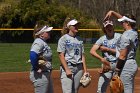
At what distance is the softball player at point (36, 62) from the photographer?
25.8 ft

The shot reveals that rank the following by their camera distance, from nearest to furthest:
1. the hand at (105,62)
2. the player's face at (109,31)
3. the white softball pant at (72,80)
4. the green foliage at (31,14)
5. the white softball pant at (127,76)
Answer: the white softball pant at (127,76) < the white softball pant at (72,80) < the hand at (105,62) < the player's face at (109,31) < the green foliage at (31,14)

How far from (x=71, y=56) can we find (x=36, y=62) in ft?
2.41

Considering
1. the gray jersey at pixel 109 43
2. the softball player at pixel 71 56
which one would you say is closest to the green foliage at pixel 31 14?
the gray jersey at pixel 109 43

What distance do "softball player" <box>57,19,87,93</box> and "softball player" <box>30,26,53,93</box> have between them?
0.93 ft

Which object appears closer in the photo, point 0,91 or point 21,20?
point 0,91

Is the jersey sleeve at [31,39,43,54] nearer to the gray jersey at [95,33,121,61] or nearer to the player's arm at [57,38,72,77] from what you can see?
the player's arm at [57,38,72,77]

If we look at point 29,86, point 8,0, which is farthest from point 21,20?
point 29,86

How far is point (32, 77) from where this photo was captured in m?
8.02

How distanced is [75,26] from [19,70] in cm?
1091

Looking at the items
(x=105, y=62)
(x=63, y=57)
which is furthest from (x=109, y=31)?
(x=63, y=57)

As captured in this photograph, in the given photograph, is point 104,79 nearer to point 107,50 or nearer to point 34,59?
point 107,50

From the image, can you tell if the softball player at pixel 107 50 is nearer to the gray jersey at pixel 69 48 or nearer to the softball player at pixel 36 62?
the gray jersey at pixel 69 48

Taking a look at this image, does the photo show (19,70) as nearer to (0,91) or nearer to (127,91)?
(0,91)

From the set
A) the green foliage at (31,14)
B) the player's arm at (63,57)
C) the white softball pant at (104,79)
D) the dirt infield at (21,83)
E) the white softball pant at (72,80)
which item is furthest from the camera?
the green foliage at (31,14)
